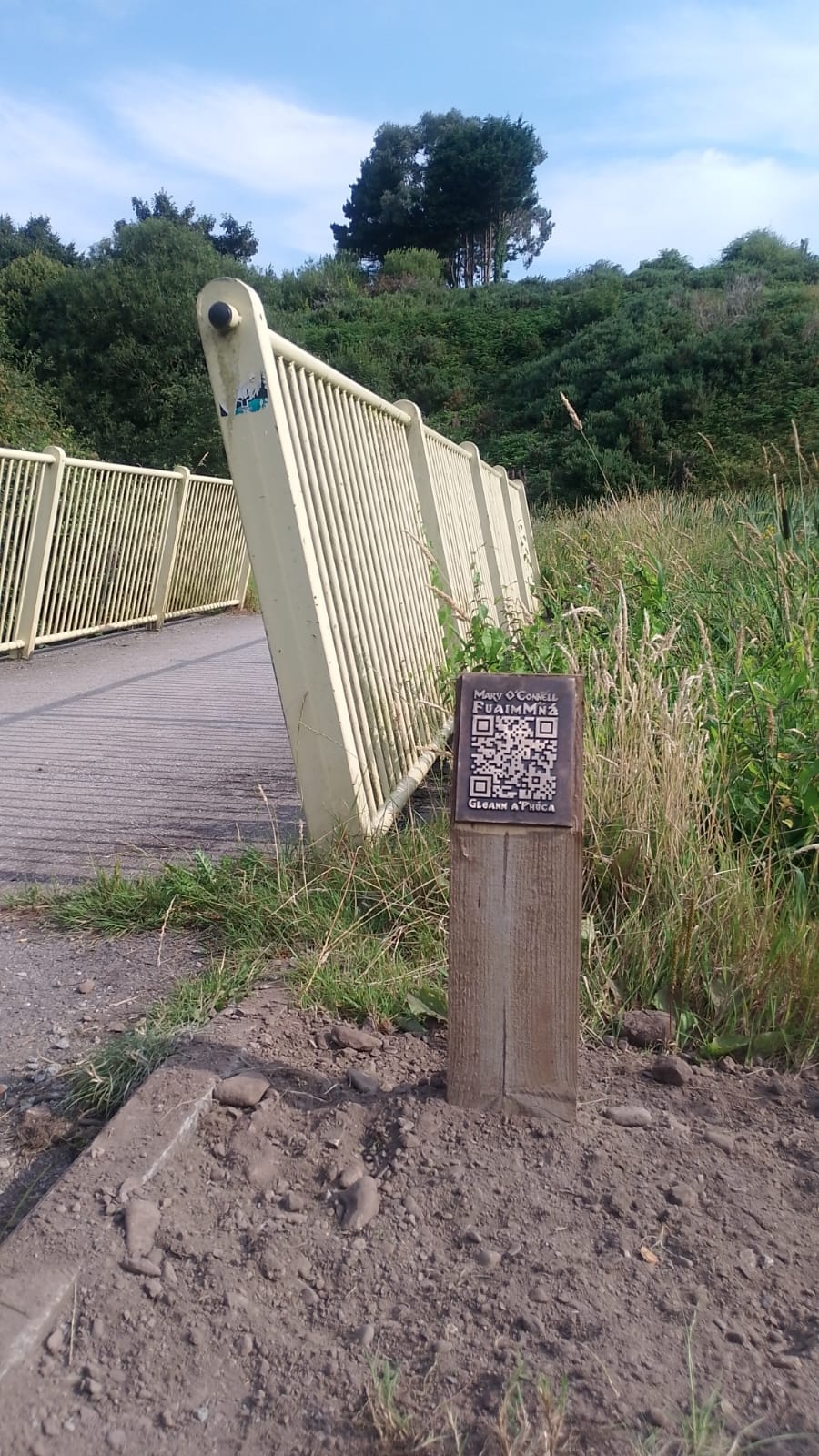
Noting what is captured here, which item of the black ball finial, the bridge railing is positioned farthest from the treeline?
the black ball finial

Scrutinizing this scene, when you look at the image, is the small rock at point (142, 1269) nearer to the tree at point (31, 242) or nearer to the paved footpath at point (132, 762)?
the paved footpath at point (132, 762)

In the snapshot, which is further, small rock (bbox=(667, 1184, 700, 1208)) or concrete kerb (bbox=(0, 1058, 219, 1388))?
small rock (bbox=(667, 1184, 700, 1208))

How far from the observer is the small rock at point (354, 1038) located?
2477 mm

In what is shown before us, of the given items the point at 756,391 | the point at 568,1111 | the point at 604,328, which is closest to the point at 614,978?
the point at 568,1111

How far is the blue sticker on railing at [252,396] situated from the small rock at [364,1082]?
6.18 feet

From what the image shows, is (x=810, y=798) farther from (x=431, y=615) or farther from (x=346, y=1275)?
(x=431, y=615)

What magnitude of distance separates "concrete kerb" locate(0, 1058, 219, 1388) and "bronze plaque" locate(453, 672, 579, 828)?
30.8 inches

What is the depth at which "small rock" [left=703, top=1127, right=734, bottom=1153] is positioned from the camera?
2.14 m

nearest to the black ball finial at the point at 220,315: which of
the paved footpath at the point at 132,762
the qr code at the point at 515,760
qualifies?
the paved footpath at the point at 132,762

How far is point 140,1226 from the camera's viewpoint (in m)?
1.86

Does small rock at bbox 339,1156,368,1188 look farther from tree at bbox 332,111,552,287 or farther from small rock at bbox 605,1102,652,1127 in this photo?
tree at bbox 332,111,552,287

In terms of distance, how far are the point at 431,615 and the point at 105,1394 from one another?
417 cm

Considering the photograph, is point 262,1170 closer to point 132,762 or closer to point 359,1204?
point 359,1204

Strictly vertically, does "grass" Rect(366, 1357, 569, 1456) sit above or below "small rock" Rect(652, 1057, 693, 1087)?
above
